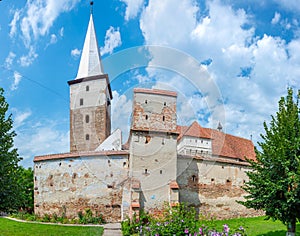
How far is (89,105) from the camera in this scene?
101 ft

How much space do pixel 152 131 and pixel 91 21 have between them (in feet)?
75.2

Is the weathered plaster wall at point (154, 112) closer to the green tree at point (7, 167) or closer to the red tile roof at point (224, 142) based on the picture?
the green tree at point (7, 167)

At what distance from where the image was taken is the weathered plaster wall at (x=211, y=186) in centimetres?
1772

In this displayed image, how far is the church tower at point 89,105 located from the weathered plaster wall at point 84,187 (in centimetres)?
1179

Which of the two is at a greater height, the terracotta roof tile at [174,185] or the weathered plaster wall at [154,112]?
the weathered plaster wall at [154,112]

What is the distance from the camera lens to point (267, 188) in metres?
10.7

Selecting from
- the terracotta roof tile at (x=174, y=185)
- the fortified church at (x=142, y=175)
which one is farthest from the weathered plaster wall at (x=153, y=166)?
the terracotta roof tile at (x=174, y=185)

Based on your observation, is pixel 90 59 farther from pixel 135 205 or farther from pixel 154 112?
pixel 135 205

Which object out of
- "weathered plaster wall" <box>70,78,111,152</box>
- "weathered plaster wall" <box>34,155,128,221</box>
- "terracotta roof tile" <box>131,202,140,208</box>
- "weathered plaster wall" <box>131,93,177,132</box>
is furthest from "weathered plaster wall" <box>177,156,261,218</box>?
"weathered plaster wall" <box>70,78,111,152</box>

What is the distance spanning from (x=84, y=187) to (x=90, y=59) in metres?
17.9

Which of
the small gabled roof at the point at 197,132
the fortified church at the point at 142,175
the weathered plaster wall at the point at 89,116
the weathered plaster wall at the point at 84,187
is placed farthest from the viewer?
the small gabled roof at the point at 197,132

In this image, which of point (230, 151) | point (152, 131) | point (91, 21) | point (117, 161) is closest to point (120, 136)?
point (117, 161)

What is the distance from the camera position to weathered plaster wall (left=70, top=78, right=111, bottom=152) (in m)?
30.1

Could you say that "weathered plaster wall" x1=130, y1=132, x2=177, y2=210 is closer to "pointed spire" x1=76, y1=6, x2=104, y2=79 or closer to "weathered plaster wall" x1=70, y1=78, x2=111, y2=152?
"weathered plaster wall" x1=70, y1=78, x2=111, y2=152
